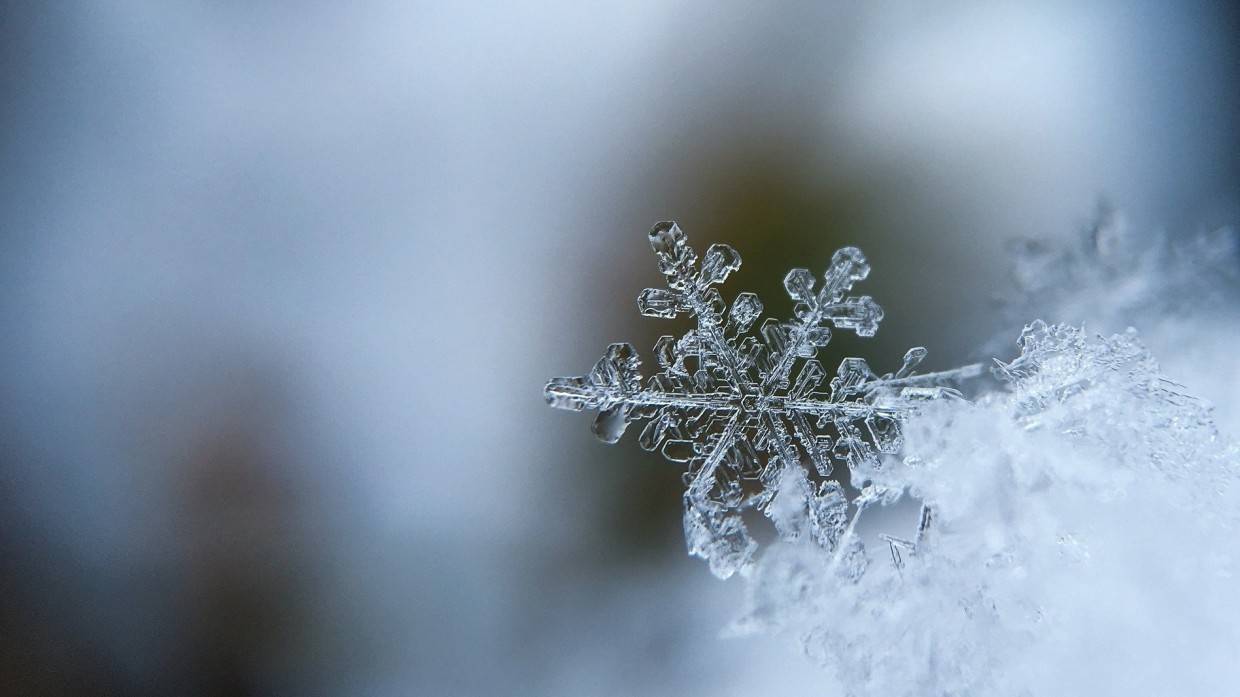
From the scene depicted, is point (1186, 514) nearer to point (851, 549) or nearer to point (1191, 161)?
point (851, 549)

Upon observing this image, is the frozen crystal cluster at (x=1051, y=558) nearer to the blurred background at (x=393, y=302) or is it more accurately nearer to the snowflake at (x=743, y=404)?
the snowflake at (x=743, y=404)

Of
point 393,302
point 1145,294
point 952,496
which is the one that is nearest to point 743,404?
point 952,496

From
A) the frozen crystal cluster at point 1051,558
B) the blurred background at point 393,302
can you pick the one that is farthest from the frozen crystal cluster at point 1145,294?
the frozen crystal cluster at point 1051,558

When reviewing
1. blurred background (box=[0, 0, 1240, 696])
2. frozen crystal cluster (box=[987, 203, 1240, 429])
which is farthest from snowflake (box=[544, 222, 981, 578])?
frozen crystal cluster (box=[987, 203, 1240, 429])

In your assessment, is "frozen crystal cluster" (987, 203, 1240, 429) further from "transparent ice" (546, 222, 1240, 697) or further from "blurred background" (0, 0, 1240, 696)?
"transparent ice" (546, 222, 1240, 697)

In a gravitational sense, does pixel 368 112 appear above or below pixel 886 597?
above

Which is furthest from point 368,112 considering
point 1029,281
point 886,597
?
point 1029,281

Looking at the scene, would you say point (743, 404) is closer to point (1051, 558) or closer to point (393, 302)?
point (1051, 558)
